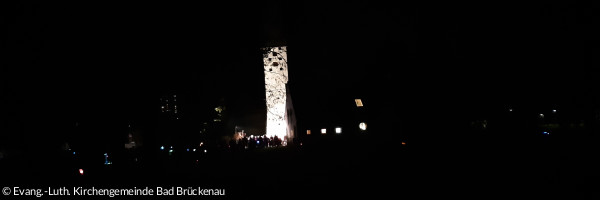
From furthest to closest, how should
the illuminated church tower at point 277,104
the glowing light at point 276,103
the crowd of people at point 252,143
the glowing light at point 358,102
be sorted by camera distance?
the glowing light at point 276,103 < the illuminated church tower at point 277,104 < the glowing light at point 358,102 < the crowd of people at point 252,143

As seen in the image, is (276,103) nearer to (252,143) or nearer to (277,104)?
(277,104)

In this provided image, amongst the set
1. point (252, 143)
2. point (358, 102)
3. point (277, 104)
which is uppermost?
point (277, 104)

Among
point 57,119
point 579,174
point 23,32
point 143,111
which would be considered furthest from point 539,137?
point 23,32

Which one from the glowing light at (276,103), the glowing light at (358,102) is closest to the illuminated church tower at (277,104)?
the glowing light at (276,103)

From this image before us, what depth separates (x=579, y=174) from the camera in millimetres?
4879

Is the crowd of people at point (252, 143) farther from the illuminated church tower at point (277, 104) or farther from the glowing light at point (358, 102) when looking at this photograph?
the glowing light at point (358, 102)

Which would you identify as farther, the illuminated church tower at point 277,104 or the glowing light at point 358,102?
the illuminated church tower at point 277,104

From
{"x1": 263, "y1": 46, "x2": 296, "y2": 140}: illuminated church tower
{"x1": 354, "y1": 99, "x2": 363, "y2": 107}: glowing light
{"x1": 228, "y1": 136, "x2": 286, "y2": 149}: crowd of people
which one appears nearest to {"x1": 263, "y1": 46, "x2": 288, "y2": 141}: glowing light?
{"x1": 263, "y1": 46, "x2": 296, "y2": 140}: illuminated church tower

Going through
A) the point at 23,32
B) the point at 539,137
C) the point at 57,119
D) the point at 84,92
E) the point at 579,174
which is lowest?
the point at 579,174

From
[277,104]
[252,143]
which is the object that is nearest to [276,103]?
[277,104]

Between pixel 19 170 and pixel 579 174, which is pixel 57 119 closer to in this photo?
pixel 19 170

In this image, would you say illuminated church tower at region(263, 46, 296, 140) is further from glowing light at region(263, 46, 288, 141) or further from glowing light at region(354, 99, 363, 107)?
glowing light at region(354, 99, 363, 107)

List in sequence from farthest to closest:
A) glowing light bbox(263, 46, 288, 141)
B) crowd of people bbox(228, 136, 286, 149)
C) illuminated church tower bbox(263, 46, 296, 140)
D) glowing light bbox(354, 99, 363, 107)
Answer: glowing light bbox(263, 46, 288, 141) < illuminated church tower bbox(263, 46, 296, 140) < glowing light bbox(354, 99, 363, 107) < crowd of people bbox(228, 136, 286, 149)

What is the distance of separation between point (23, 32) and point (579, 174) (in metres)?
9.25
